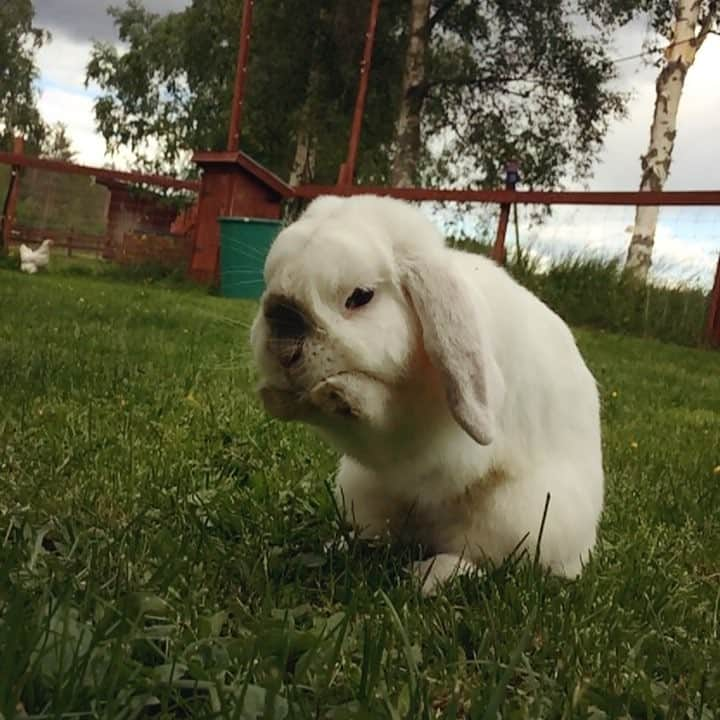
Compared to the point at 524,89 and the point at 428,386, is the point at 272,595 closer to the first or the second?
the point at 428,386

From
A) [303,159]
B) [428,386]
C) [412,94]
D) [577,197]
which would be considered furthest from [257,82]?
[428,386]

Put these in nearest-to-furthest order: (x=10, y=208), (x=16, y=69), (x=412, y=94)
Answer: (x=10, y=208), (x=412, y=94), (x=16, y=69)

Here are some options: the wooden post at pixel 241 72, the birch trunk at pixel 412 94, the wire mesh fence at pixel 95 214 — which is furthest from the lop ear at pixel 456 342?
the birch trunk at pixel 412 94

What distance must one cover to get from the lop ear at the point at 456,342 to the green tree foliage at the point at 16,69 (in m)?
35.7

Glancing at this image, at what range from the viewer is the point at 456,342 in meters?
1.69

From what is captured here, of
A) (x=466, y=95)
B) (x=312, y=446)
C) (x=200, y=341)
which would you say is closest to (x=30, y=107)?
(x=466, y=95)

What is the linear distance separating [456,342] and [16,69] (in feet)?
124

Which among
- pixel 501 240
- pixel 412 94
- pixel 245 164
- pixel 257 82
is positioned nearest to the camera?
pixel 501 240

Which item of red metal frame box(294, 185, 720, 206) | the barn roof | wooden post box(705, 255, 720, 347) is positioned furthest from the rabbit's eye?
the barn roof

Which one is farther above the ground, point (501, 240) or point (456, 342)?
point (501, 240)

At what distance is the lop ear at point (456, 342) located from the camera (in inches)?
66.3

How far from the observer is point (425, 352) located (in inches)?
68.7

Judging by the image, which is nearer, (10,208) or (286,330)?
(286,330)

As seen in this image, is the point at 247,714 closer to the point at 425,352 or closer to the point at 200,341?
the point at 425,352
